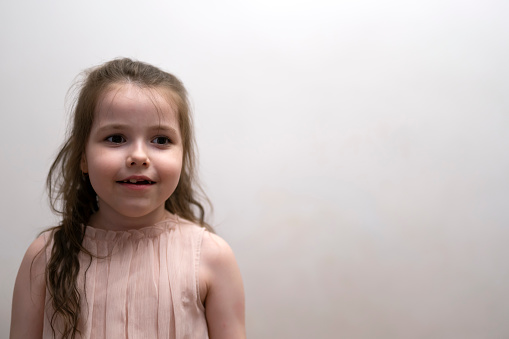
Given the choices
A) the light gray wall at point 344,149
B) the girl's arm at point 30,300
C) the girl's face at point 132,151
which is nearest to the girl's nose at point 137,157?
the girl's face at point 132,151

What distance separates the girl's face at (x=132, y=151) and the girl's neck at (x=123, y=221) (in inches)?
1.3

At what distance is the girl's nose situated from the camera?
730 mm

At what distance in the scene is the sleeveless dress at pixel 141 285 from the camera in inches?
29.5

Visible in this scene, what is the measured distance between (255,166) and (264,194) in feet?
0.26

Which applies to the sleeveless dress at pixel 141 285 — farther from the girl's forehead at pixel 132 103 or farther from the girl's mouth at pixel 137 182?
the girl's forehead at pixel 132 103

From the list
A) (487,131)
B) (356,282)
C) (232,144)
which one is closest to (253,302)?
(356,282)

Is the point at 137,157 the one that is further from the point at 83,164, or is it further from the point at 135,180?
the point at 83,164

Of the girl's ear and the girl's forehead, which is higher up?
the girl's forehead

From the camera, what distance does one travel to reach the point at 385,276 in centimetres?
123

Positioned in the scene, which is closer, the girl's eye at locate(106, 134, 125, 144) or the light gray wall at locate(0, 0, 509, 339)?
the girl's eye at locate(106, 134, 125, 144)

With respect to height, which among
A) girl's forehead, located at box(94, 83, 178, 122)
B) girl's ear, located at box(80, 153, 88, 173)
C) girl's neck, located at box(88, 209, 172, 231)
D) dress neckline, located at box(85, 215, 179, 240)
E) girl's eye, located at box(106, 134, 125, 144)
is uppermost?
girl's forehead, located at box(94, 83, 178, 122)

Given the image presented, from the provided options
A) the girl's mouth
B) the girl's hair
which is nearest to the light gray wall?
the girl's hair

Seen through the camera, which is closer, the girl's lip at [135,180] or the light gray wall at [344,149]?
the girl's lip at [135,180]

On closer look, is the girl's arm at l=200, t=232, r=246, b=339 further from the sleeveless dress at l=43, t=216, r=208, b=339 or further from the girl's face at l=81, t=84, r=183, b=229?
the girl's face at l=81, t=84, r=183, b=229
